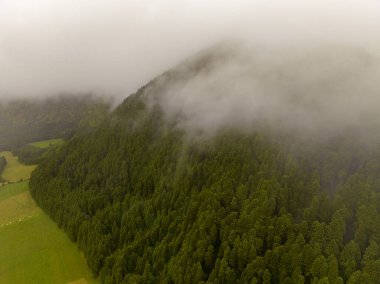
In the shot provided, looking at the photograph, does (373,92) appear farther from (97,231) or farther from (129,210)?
(97,231)

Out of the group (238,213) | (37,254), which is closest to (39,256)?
(37,254)

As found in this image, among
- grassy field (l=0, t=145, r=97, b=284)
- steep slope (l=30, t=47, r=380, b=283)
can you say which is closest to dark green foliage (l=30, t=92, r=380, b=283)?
steep slope (l=30, t=47, r=380, b=283)

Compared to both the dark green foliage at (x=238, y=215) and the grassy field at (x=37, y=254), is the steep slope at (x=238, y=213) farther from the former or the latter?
the grassy field at (x=37, y=254)

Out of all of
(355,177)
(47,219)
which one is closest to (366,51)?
(355,177)

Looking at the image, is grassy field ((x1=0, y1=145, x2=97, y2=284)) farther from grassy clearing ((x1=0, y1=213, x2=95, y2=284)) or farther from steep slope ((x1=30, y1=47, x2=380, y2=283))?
steep slope ((x1=30, y1=47, x2=380, y2=283))

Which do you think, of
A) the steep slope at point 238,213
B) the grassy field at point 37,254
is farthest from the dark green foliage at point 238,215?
the grassy field at point 37,254
